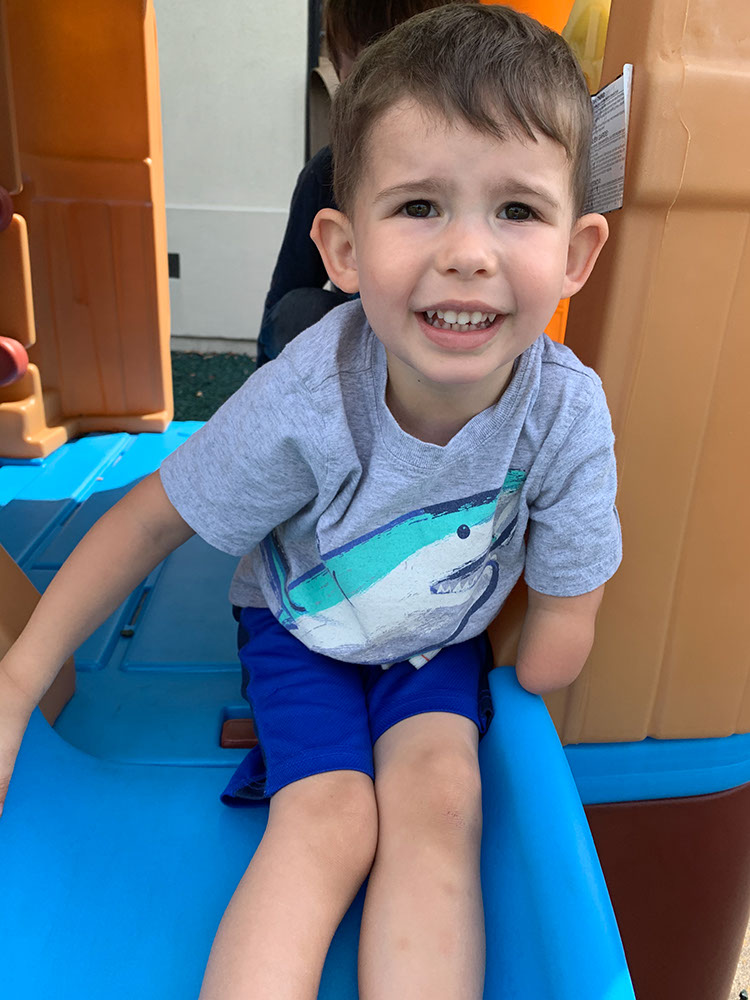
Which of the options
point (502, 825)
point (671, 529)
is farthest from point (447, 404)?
point (502, 825)

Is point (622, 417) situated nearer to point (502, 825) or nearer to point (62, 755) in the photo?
point (502, 825)

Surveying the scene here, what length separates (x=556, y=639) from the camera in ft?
2.61

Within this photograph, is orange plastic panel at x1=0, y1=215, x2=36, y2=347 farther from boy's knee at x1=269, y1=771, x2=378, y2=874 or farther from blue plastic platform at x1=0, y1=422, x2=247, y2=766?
boy's knee at x1=269, y1=771, x2=378, y2=874

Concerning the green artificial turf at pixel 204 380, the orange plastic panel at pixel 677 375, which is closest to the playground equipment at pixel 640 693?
the orange plastic panel at pixel 677 375

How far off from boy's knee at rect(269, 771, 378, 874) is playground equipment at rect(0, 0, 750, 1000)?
0.24ft

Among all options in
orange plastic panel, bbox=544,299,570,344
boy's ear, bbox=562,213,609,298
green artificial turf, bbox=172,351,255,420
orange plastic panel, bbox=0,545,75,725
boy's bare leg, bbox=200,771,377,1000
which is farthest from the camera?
green artificial turf, bbox=172,351,255,420

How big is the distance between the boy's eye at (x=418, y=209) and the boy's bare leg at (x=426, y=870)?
47 cm

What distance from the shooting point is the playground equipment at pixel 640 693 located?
0.68 m

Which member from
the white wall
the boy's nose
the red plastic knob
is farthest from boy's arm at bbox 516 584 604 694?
the white wall

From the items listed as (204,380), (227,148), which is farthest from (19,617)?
(227,148)

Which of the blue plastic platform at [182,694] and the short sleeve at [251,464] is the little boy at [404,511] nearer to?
the short sleeve at [251,464]

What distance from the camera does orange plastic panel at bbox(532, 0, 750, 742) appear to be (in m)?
0.68

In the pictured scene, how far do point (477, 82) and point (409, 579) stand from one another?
0.44 m

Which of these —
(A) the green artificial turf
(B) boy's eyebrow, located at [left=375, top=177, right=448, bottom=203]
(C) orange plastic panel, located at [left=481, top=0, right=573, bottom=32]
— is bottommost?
(A) the green artificial turf
